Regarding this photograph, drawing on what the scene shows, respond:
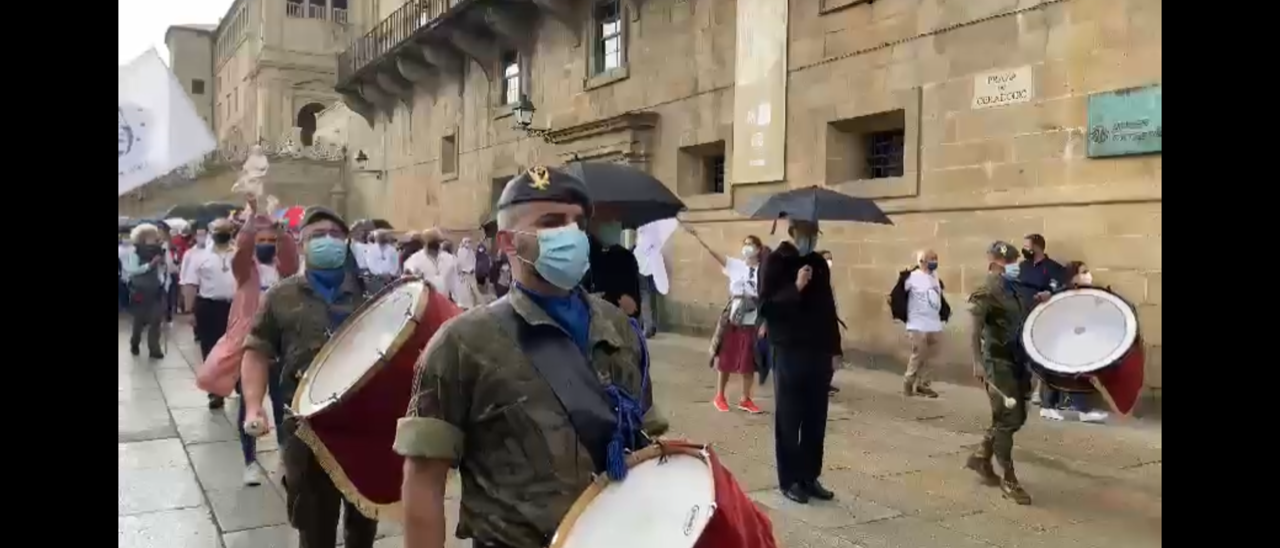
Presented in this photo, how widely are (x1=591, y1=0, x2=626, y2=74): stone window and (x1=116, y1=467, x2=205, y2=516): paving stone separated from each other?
12.6m

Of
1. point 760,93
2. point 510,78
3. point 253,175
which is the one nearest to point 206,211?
point 510,78

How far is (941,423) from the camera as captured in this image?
28.2 feet

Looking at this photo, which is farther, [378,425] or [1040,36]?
[1040,36]

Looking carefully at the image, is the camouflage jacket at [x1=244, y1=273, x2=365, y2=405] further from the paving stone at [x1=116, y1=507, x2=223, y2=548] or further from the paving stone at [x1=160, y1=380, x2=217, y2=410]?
the paving stone at [x1=160, y1=380, x2=217, y2=410]

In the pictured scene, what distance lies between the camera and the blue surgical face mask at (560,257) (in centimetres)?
237

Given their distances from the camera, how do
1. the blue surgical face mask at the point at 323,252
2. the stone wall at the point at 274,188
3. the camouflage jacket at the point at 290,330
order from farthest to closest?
the stone wall at the point at 274,188 → the blue surgical face mask at the point at 323,252 → the camouflage jacket at the point at 290,330

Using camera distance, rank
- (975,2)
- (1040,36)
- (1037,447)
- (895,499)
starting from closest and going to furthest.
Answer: (895,499) → (1037,447) → (1040,36) → (975,2)

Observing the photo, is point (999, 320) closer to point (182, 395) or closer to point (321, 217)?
point (321, 217)

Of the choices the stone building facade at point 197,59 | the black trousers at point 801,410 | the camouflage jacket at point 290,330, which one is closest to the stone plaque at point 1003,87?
the black trousers at point 801,410

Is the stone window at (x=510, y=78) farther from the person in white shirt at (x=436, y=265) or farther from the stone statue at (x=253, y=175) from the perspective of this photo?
the stone statue at (x=253, y=175)

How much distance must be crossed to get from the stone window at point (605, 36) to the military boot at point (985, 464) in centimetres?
1263
